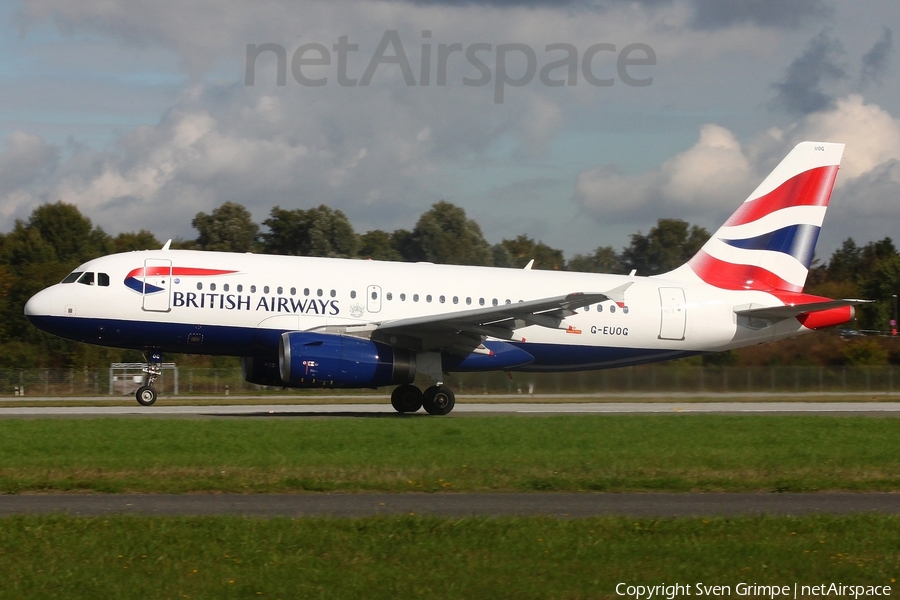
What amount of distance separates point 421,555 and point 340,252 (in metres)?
67.6

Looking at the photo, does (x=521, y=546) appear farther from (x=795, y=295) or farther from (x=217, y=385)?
(x=217, y=385)

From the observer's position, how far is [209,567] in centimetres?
819

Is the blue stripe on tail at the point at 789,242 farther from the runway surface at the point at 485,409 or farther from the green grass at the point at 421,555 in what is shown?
the green grass at the point at 421,555

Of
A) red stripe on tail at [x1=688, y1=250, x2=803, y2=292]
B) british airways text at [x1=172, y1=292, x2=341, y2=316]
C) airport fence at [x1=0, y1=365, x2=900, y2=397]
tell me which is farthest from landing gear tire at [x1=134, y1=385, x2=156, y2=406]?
red stripe on tail at [x1=688, y1=250, x2=803, y2=292]

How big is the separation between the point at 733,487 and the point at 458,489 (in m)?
3.69

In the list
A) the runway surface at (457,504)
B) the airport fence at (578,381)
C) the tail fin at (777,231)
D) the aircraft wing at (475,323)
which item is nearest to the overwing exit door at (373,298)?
the aircraft wing at (475,323)

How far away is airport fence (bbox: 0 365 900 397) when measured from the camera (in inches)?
1455

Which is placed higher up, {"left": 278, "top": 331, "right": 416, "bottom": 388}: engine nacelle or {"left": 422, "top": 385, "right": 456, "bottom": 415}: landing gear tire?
{"left": 278, "top": 331, "right": 416, "bottom": 388}: engine nacelle

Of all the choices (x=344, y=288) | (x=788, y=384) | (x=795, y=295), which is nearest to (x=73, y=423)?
(x=344, y=288)

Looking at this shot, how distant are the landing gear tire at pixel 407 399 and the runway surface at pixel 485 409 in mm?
Answer: 284

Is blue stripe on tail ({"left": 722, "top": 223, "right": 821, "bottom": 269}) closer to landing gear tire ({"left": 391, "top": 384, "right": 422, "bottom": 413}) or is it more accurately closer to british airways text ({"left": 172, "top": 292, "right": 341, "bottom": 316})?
landing gear tire ({"left": 391, "top": 384, "right": 422, "bottom": 413})

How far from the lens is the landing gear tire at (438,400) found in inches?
1002

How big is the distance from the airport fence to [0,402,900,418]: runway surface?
3226 millimetres

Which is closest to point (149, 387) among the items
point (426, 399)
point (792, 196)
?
point (426, 399)
